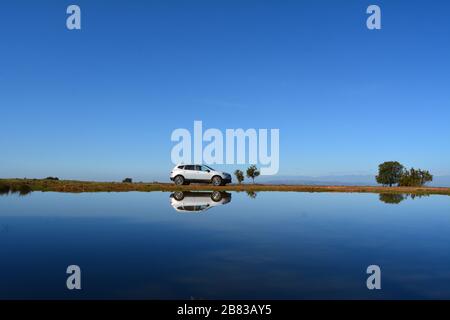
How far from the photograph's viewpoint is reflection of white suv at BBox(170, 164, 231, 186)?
32.5 m

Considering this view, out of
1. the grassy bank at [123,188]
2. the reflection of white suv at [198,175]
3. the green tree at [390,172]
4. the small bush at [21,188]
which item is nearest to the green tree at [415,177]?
the green tree at [390,172]

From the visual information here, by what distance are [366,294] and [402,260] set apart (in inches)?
122

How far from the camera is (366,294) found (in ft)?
24.1

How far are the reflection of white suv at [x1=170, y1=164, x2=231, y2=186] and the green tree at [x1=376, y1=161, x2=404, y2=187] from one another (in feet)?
110

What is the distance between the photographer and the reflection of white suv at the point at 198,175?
3247 cm

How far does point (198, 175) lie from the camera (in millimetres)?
32656

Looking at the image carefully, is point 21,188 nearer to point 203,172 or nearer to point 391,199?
point 203,172

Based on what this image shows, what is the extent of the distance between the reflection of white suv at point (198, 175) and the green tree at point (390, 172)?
33538 mm

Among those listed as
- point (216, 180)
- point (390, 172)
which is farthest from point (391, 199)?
point (390, 172)

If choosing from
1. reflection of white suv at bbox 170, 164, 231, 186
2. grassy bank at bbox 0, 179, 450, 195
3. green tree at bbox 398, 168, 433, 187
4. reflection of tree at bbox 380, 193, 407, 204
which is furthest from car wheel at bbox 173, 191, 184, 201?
green tree at bbox 398, 168, 433, 187

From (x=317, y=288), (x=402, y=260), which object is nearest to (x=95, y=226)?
(x=317, y=288)

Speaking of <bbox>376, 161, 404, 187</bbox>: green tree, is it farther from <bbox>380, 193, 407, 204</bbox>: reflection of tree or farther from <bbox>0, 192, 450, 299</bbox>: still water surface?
<bbox>0, 192, 450, 299</bbox>: still water surface
